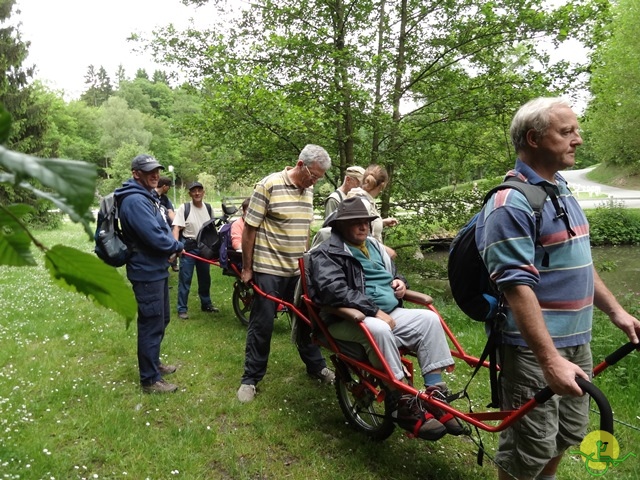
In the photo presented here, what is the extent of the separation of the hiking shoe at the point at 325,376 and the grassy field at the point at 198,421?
0.30 feet

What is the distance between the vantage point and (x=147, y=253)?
3.89 meters

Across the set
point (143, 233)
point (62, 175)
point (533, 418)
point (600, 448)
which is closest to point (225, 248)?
point (143, 233)

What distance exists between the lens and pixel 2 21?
69.3ft

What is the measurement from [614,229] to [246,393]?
18.5 metres

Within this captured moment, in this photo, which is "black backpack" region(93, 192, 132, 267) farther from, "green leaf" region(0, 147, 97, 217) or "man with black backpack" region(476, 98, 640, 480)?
"green leaf" region(0, 147, 97, 217)

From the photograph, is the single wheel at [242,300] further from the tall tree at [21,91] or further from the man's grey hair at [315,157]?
the tall tree at [21,91]

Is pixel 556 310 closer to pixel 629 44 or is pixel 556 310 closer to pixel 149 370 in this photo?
pixel 149 370

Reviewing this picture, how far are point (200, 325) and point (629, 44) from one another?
18859 millimetres

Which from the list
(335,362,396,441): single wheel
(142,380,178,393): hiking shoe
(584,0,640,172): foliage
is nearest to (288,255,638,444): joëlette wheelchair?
(335,362,396,441): single wheel

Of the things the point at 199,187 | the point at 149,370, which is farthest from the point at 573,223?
the point at 199,187

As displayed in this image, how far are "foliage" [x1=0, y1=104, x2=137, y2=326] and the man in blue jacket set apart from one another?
336cm

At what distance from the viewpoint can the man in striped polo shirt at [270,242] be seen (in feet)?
13.0

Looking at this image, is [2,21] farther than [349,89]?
Yes

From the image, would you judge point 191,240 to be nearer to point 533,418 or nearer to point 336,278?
point 336,278
